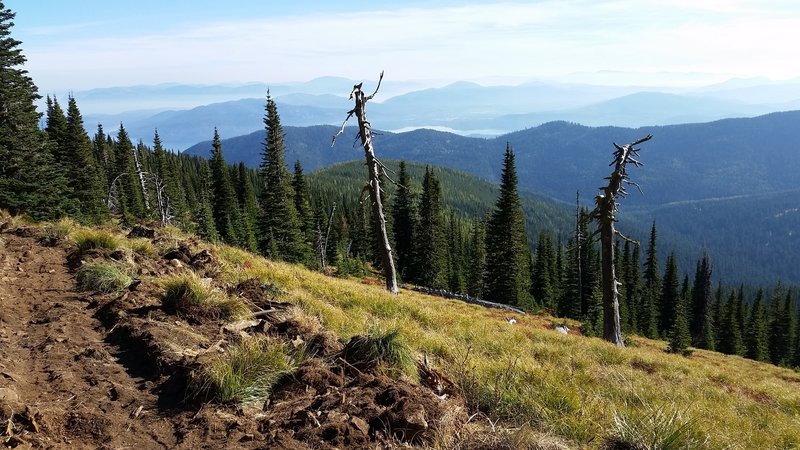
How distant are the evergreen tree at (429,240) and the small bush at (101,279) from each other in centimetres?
5246

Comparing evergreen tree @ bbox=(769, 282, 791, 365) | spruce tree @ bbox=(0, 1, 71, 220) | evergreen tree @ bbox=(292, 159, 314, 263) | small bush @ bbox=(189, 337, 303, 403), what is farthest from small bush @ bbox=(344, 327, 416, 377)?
evergreen tree @ bbox=(769, 282, 791, 365)

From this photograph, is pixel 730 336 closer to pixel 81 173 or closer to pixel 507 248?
pixel 507 248

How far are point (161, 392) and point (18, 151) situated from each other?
36180 millimetres

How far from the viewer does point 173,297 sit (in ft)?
23.4

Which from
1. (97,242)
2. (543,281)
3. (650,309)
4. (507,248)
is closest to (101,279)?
(97,242)

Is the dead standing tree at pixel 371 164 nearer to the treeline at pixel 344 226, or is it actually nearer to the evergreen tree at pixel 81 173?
the treeline at pixel 344 226

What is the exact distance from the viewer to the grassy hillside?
14.8 feet

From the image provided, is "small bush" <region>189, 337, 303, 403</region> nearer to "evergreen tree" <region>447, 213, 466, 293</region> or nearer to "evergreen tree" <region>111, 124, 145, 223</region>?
"evergreen tree" <region>447, 213, 466, 293</region>

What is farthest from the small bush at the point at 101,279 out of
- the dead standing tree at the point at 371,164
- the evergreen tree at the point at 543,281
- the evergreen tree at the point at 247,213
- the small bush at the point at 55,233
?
the evergreen tree at the point at 543,281

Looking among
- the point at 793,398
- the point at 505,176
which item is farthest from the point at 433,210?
the point at 793,398

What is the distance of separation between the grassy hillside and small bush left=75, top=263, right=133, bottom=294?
1.45ft

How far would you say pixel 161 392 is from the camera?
4.80 meters

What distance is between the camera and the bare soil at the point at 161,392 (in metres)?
4.03

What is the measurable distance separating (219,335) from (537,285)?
6835 cm
